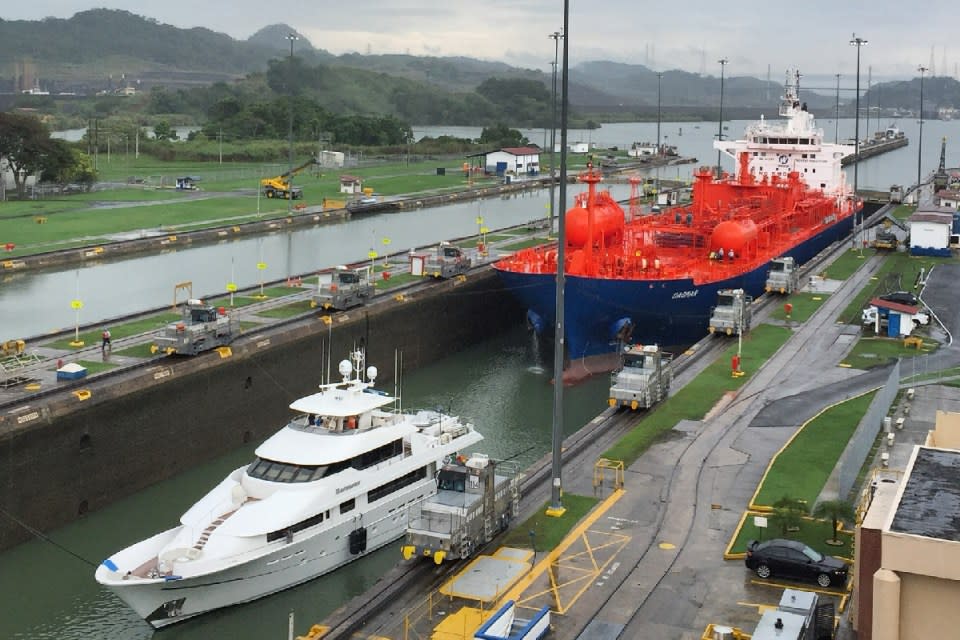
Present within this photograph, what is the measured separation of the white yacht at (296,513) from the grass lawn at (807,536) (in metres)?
9.55

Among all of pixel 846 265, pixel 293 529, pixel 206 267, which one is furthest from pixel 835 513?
pixel 206 267

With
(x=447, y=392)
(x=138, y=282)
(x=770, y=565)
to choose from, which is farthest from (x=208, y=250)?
(x=770, y=565)

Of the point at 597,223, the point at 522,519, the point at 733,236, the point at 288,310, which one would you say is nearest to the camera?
the point at 522,519

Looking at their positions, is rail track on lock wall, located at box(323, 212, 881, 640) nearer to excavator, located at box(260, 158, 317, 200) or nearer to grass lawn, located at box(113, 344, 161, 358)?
grass lawn, located at box(113, 344, 161, 358)

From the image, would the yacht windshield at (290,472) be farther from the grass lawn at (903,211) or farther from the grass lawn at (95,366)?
the grass lawn at (903,211)

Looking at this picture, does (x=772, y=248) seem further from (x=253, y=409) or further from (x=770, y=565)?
(x=770, y=565)

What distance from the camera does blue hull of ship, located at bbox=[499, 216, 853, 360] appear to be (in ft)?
173

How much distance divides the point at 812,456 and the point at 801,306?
2634 cm

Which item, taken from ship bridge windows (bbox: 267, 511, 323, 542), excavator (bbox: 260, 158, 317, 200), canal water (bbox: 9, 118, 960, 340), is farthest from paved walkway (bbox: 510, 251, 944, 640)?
excavator (bbox: 260, 158, 317, 200)

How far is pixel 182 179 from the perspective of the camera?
120 m

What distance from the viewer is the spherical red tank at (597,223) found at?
59969 millimetres

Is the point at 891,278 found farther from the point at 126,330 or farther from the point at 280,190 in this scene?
the point at 280,190

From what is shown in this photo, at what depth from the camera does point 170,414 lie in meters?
41.4

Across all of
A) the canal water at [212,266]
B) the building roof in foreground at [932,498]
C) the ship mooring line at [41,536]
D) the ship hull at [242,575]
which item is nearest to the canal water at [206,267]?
the canal water at [212,266]
